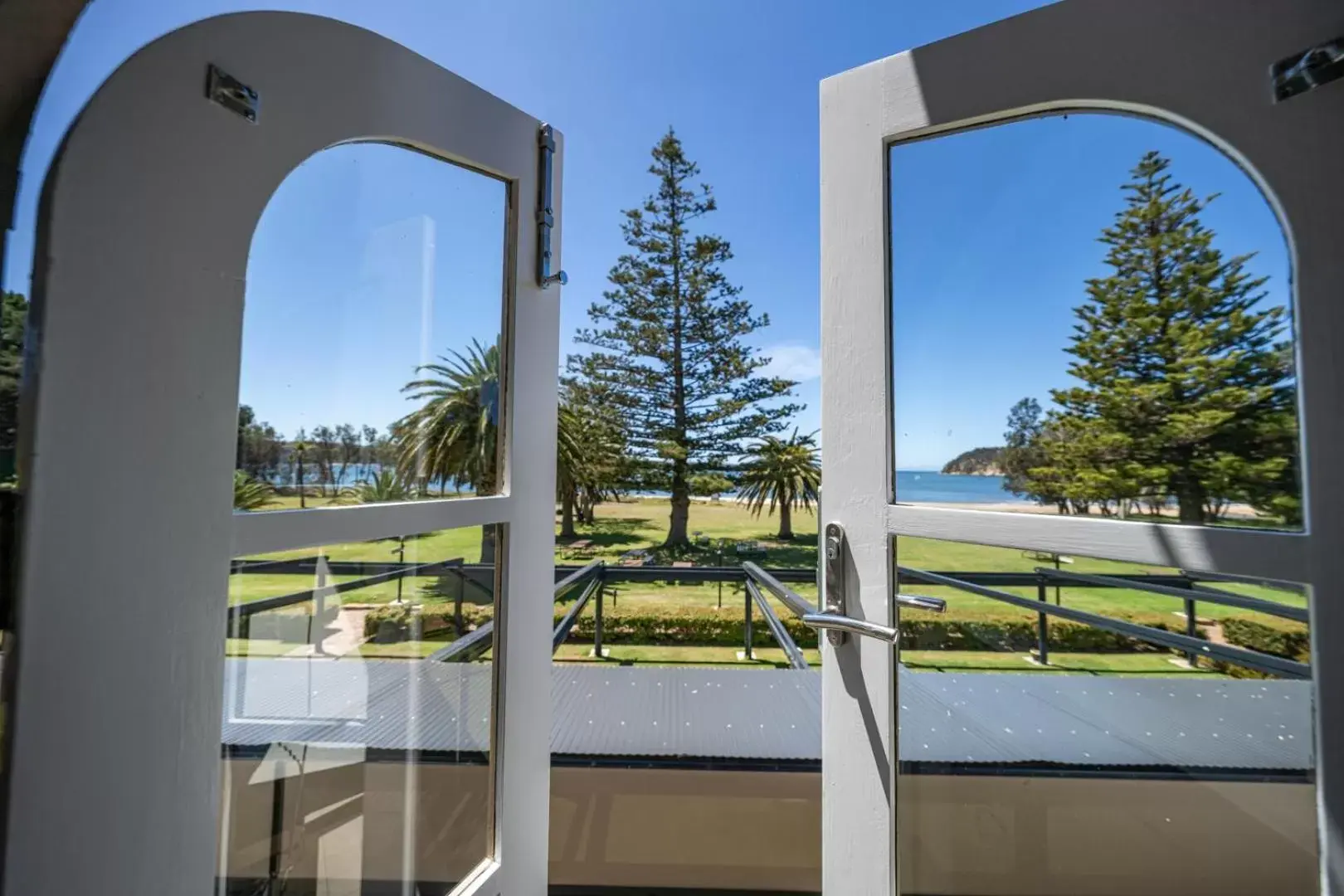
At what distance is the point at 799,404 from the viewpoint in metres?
4.32

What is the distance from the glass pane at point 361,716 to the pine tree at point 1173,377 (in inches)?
33.4

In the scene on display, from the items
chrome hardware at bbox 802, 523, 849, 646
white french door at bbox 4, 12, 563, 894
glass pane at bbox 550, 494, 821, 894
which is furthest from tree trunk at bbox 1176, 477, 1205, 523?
white french door at bbox 4, 12, 563, 894

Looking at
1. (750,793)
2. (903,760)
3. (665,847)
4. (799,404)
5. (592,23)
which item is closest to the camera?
(903,760)

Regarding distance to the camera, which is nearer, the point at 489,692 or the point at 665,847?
the point at 489,692

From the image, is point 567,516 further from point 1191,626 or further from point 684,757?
point 1191,626

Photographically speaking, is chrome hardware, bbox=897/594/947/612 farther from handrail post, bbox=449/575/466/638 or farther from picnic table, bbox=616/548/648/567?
picnic table, bbox=616/548/648/567

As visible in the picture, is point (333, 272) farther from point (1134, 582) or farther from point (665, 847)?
point (665, 847)

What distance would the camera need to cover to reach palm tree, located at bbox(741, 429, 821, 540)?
4043mm

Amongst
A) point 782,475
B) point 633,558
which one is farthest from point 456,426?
point 782,475

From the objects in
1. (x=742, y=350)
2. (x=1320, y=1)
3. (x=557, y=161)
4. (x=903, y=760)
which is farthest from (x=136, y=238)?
(x=742, y=350)

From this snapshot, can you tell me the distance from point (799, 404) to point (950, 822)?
3733 mm

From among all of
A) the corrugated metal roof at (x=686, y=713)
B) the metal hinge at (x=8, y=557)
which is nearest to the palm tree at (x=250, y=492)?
the metal hinge at (x=8, y=557)

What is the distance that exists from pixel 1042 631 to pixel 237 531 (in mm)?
984

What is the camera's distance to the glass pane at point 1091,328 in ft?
1.93
